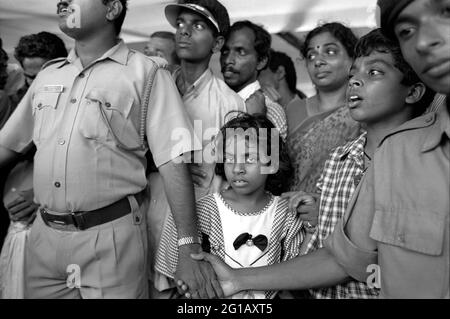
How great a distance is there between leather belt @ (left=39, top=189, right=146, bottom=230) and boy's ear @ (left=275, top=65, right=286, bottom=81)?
200 centimetres

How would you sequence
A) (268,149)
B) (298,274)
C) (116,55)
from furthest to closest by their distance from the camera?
(268,149)
(116,55)
(298,274)

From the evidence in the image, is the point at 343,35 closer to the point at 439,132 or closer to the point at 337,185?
the point at 337,185

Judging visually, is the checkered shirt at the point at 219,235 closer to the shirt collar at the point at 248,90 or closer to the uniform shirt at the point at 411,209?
the uniform shirt at the point at 411,209

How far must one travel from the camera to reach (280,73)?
3.47 meters

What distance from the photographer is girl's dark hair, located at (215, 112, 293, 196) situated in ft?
6.26

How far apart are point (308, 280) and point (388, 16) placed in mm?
739

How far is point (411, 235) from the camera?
109cm

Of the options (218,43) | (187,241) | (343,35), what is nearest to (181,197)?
(187,241)

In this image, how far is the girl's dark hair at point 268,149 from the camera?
1.91 m

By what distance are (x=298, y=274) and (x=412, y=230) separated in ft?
1.35

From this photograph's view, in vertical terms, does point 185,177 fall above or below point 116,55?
below

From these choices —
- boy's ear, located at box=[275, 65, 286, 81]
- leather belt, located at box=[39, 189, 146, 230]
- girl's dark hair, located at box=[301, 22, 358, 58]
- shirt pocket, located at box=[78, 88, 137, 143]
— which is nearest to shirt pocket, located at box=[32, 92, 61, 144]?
shirt pocket, located at box=[78, 88, 137, 143]

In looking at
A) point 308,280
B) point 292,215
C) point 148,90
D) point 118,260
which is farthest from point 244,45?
point 308,280

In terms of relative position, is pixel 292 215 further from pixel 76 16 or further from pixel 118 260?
pixel 76 16
